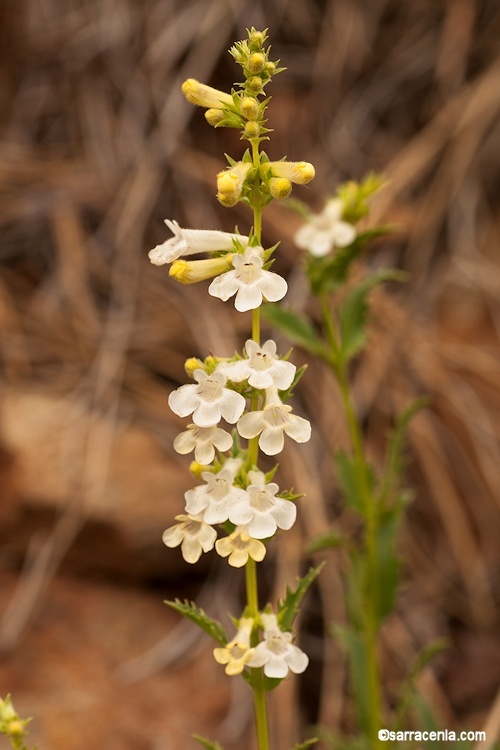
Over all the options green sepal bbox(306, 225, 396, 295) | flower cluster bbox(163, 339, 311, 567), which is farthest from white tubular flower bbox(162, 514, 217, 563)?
green sepal bbox(306, 225, 396, 295)

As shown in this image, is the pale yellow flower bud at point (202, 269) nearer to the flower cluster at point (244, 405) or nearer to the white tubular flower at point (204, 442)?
the flower cluster at point (244, 405)

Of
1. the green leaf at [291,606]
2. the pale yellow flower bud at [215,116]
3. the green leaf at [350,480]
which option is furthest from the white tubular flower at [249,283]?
the green leaf at [350,480]

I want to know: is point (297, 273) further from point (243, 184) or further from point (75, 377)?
point (243, 184)

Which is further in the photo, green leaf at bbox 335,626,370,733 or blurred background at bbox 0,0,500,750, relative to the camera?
blurred background at bbox 0,0,500,750

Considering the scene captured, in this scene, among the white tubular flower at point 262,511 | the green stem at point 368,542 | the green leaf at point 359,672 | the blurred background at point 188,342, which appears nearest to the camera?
the white tubular flower at point 262,511

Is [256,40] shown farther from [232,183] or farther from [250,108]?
[232,183]

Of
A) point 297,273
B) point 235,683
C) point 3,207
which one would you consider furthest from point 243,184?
point 3,207

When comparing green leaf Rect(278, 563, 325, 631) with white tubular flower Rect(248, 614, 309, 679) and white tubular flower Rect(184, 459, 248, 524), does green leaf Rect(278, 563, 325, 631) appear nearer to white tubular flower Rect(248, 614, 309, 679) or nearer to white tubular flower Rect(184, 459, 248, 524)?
white tubular flower Rect(248, 614, 309, 679)
